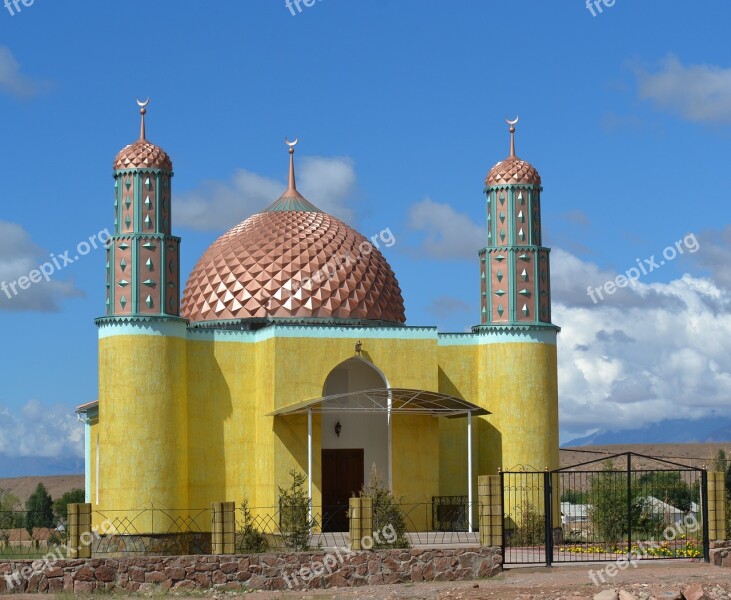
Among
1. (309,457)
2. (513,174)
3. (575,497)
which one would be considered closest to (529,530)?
(309,457)

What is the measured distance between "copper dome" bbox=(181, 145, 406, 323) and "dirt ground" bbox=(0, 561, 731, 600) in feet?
34.6

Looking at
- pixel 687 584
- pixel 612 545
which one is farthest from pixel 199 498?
pixel 687 584

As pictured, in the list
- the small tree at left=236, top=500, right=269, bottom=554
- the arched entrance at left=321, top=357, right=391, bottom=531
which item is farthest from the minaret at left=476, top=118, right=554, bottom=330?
the small tree at left=236, top=500, right=269, bottom=554

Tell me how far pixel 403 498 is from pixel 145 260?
7.81 metres

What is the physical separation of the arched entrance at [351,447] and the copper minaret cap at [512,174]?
543cm

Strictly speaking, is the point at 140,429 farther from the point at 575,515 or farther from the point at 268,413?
the point at 575,515

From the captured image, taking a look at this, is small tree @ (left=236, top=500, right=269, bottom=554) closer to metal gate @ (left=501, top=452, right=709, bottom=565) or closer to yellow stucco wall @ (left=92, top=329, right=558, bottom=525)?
yellow stucco wall @ (left=92, top=329, right=558, bottom=525)

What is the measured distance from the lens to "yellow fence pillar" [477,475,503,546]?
966 inches

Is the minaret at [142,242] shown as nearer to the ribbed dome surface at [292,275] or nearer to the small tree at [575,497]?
the ribbed dome surface at [292,275]

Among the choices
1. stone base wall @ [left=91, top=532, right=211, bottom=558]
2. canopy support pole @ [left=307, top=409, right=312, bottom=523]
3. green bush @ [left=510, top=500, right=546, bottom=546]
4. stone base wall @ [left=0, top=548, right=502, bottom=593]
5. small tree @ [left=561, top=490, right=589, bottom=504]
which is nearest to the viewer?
stone base wall @ [left=0, top=548, right=502, bottom=593]

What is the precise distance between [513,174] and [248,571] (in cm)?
1285

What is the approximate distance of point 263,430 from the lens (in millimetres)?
30188

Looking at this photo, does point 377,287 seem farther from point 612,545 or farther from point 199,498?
point 612,545

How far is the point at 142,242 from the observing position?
2986 centimetres
